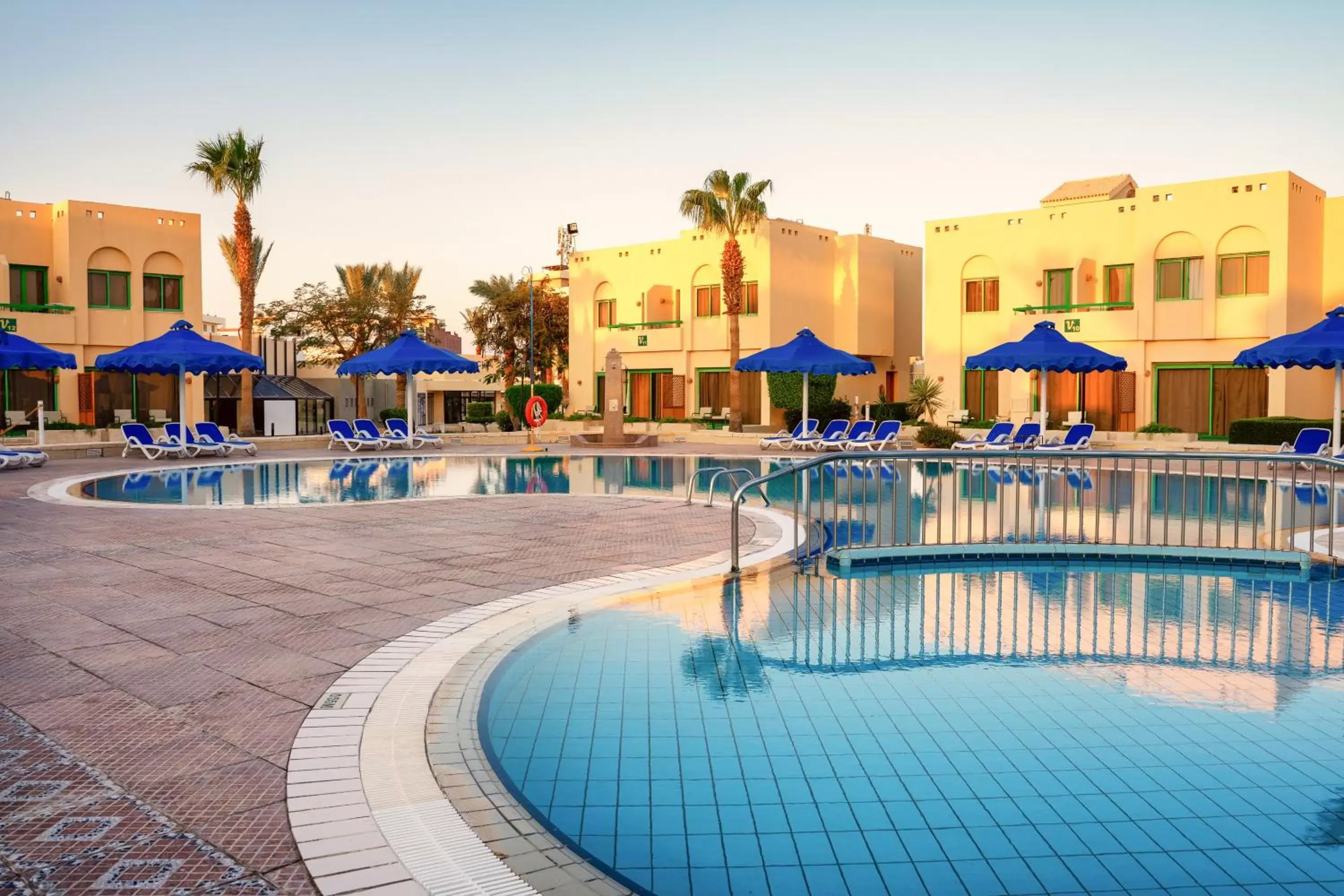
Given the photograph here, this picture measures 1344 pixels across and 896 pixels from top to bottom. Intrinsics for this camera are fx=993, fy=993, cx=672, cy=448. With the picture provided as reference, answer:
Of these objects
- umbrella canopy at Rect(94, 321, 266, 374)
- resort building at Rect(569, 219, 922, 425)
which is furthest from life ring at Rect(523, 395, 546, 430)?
resort building at Rect(569, 219, 922, 425)

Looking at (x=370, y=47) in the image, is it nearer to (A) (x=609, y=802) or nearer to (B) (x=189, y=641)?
(B) (x=189, y=641)

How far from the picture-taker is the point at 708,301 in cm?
3825

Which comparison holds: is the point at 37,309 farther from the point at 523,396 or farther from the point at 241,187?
the point at 523,396

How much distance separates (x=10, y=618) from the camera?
6965 mm

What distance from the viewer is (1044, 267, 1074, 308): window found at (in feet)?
102

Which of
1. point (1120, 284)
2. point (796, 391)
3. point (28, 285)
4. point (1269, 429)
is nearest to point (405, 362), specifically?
point (796, 391)

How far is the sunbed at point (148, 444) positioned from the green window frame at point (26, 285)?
1124cm

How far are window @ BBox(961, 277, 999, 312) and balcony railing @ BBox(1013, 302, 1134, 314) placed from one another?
1.19 metres

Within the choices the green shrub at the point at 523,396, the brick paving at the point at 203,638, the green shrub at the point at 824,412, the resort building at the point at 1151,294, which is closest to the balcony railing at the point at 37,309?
the green shrub at the point at 523,396

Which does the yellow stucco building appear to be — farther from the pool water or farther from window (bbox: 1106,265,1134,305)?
the pool water

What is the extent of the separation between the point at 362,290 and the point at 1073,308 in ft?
104

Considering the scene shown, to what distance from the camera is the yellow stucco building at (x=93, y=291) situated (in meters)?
31.3

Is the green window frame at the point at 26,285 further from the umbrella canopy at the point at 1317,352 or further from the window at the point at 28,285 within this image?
the umbrella canopy at the point at 1317,352

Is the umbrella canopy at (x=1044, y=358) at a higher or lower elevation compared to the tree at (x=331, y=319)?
lower
